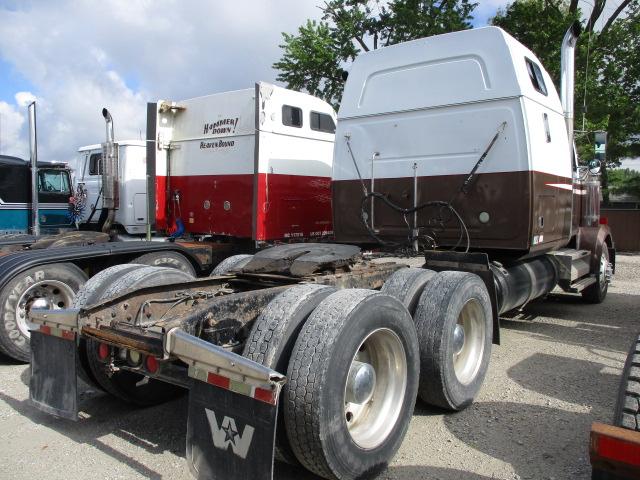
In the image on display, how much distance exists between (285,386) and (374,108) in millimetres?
4102

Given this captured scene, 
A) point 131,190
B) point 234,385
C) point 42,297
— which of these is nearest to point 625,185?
point 131,190

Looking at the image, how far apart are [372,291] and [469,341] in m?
1.70

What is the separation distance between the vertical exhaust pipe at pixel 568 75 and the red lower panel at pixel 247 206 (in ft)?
12.0

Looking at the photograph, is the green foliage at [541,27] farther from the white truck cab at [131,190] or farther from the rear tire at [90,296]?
the rear tire at [90,296]

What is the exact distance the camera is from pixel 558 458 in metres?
3.44

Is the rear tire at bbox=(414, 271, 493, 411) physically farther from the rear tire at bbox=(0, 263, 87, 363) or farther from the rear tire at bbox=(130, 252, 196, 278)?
the rear tire at bbox=(0, 263, 87, 363)

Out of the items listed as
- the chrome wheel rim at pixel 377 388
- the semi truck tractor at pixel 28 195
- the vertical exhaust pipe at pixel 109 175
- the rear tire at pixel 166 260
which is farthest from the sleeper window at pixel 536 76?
the semi truck tractor at pixel 28 195

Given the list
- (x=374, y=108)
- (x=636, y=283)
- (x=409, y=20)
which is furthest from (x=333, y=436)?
(x=409, y=20)

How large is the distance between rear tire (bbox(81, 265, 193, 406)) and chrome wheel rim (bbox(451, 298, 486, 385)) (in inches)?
86.9

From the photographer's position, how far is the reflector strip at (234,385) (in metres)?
2.44

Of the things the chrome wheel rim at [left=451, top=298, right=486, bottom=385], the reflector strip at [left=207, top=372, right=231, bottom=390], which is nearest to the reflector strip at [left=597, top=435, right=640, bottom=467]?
the reflector strip at [left=207, top=372, right=231, bottom=390]

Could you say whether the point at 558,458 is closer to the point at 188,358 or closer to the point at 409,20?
the point at 188,358

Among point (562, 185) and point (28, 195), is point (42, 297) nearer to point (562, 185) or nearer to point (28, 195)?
point (562, 185)

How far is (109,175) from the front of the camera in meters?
9.62
